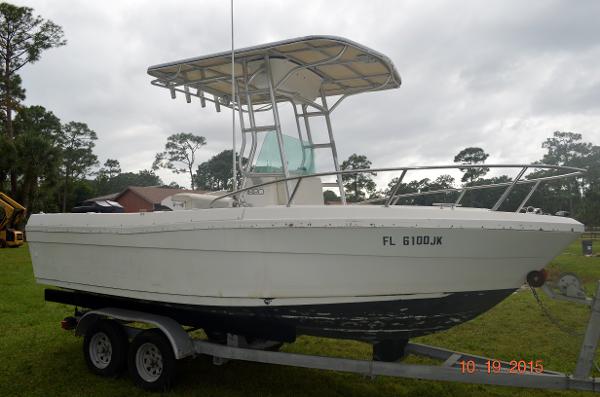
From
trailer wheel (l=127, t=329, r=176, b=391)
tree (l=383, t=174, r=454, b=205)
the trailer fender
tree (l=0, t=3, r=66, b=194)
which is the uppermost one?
tree (l=0, t=3, r=66, b=194)

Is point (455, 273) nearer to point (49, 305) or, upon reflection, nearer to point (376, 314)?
point (376, 314)

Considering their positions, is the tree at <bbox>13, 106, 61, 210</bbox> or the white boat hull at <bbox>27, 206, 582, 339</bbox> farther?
the tree at <bbox>13, 106, 61, 210</bbox>

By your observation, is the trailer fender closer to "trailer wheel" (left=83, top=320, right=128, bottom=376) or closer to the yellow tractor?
"trailer wheel" (left=83, top=320, right=128, bottom=376)

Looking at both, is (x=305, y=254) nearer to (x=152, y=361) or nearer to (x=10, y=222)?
(x=152, y=361)

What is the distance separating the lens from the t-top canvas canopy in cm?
457

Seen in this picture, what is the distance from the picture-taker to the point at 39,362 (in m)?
5.20

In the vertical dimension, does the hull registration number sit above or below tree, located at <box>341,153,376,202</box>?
below

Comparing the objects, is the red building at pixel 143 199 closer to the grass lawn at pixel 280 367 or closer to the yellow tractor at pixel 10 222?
the grass lawn at pixel 280 367

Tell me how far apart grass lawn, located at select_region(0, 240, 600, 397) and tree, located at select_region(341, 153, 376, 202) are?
1916 mm

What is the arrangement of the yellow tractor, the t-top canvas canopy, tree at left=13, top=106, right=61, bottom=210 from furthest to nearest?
1. tree at left=13, top=106, right=61, bottom=210
2. the yellow tractor
3. the t-top canvas canopy

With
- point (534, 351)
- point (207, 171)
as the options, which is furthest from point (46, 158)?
point (534, 351)

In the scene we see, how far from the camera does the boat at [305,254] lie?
3.29 metres

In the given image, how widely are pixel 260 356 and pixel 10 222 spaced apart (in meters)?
18.4

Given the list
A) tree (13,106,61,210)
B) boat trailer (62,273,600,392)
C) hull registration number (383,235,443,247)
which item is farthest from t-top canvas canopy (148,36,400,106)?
tree (13,106,61,210)
